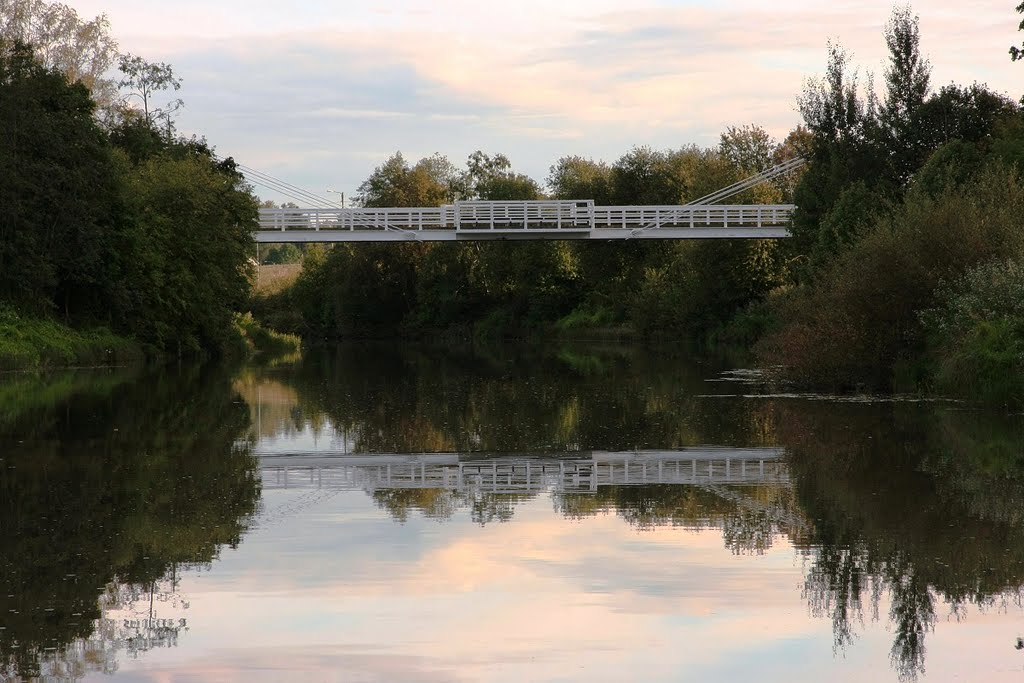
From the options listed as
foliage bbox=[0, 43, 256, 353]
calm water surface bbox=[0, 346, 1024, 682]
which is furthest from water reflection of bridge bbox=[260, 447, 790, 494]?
foliage bbox=[0, 43, 256, 353]

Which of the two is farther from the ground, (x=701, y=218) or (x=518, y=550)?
(x=701, y=218)

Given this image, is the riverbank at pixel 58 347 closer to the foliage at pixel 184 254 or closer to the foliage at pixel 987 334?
the foliage at pixel 184 254

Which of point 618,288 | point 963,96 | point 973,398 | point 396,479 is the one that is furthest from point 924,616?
point 618,288

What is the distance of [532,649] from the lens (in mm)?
6703

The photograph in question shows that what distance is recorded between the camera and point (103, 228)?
4238 cm

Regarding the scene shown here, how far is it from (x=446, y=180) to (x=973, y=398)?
7430 centimetres

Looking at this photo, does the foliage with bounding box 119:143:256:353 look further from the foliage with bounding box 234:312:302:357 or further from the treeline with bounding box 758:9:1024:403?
the treeline with bounding box 758:9:1024:403

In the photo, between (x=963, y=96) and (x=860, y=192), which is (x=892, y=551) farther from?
(x=963, y=96)

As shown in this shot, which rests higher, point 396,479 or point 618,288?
point 618,288

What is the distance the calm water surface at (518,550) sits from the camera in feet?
21.7

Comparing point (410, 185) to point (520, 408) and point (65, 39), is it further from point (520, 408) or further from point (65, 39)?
point (520, 408)

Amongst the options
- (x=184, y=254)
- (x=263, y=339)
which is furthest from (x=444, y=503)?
(x=263, y=339)

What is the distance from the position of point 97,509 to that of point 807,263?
117 feet

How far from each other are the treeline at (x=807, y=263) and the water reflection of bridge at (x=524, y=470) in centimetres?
778
